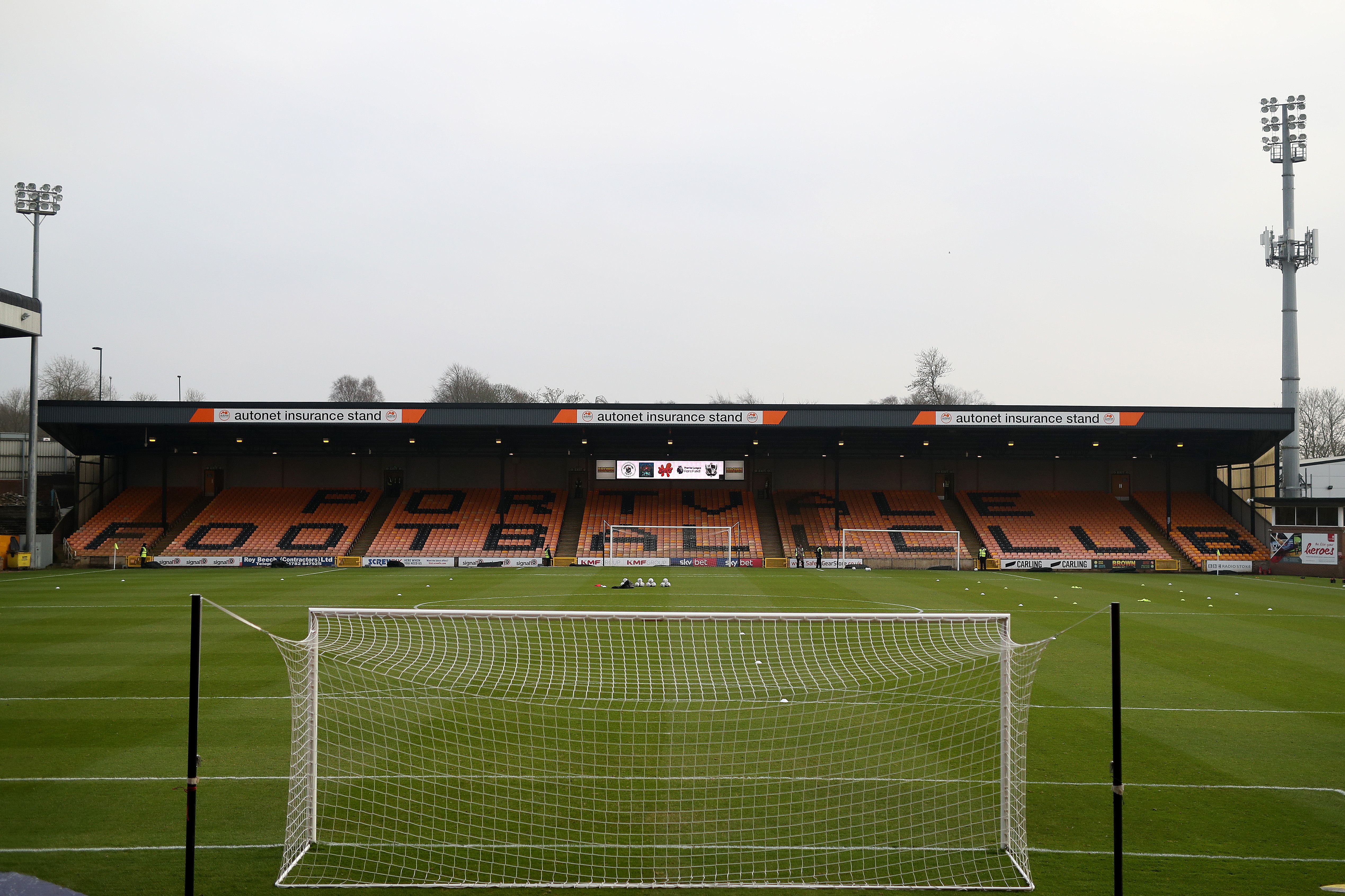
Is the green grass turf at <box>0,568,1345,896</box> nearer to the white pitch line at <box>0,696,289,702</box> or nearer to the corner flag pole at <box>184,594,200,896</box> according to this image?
the white pitch line at <box>0,696,289,702</box>

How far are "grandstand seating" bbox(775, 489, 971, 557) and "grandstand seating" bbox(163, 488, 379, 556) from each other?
74.6 feet

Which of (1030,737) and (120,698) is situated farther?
(120,698)

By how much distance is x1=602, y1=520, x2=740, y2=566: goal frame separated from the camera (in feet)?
130

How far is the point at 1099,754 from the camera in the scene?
912 centimetres

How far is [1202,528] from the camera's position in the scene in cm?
4184

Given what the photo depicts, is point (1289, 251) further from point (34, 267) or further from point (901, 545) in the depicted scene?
point (34, 267)

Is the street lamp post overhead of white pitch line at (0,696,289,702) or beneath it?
overhead

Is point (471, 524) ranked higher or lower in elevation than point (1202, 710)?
higher

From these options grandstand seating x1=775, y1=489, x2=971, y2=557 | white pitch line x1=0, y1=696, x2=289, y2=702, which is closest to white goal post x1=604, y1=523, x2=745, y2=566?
grandstand seating x1=775, y1=489, x2=971, y2=557

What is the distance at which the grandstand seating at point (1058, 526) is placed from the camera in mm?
40031

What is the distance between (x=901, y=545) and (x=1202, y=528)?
15.6 metres

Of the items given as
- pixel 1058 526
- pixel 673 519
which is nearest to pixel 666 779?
pixel 673 519

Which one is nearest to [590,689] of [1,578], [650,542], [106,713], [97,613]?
[106,713]

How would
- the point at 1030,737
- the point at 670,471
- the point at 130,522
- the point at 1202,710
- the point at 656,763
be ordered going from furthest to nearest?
the point at 670,471 < the point at 130,522 < the point at 1202,710 < the point at 1030,737 < the point at 656,763
